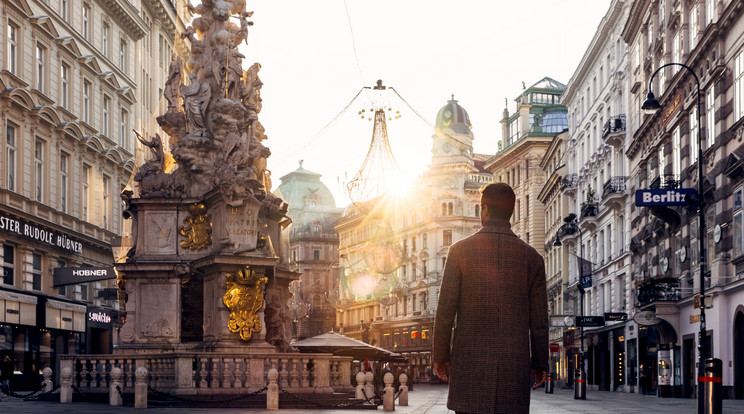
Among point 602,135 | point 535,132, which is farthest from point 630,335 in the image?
point 535,132

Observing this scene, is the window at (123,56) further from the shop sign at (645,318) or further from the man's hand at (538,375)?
the man's hand at (538,375)

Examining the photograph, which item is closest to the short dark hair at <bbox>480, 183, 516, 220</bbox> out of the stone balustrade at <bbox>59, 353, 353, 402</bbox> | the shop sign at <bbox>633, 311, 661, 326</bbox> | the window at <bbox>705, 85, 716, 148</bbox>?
the stone balustrade at <bbox>59, 353, 353, 402</bbox>

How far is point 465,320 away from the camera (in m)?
8.60

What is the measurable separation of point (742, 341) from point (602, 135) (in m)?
29.1

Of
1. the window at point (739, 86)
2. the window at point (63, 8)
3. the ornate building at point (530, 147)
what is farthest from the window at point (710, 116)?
the ornate building at point (530, 147)

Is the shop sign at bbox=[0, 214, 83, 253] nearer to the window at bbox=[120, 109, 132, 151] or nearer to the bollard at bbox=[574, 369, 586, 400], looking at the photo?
the window at bbox=[120, 109, 132, 151]

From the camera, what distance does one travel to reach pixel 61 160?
49469 mm

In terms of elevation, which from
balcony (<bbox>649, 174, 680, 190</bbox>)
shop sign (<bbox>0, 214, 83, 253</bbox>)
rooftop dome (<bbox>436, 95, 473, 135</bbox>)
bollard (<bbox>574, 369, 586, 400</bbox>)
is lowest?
bollard (<bbox>574, 369, 586, 400</bbox>)

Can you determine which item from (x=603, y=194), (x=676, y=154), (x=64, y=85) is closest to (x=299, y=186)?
(x=603, y=194)

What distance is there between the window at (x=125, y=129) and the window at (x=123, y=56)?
7.08ft

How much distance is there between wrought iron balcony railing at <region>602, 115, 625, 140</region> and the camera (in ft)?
202

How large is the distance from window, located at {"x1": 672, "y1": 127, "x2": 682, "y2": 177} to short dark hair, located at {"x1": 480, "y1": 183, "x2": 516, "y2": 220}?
38674 millimetres

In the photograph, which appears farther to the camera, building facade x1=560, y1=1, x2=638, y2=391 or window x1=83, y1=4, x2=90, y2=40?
A: building facade x1=560, y1=1, x2=638, y2=391

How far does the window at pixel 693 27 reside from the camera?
4334 centimetres
